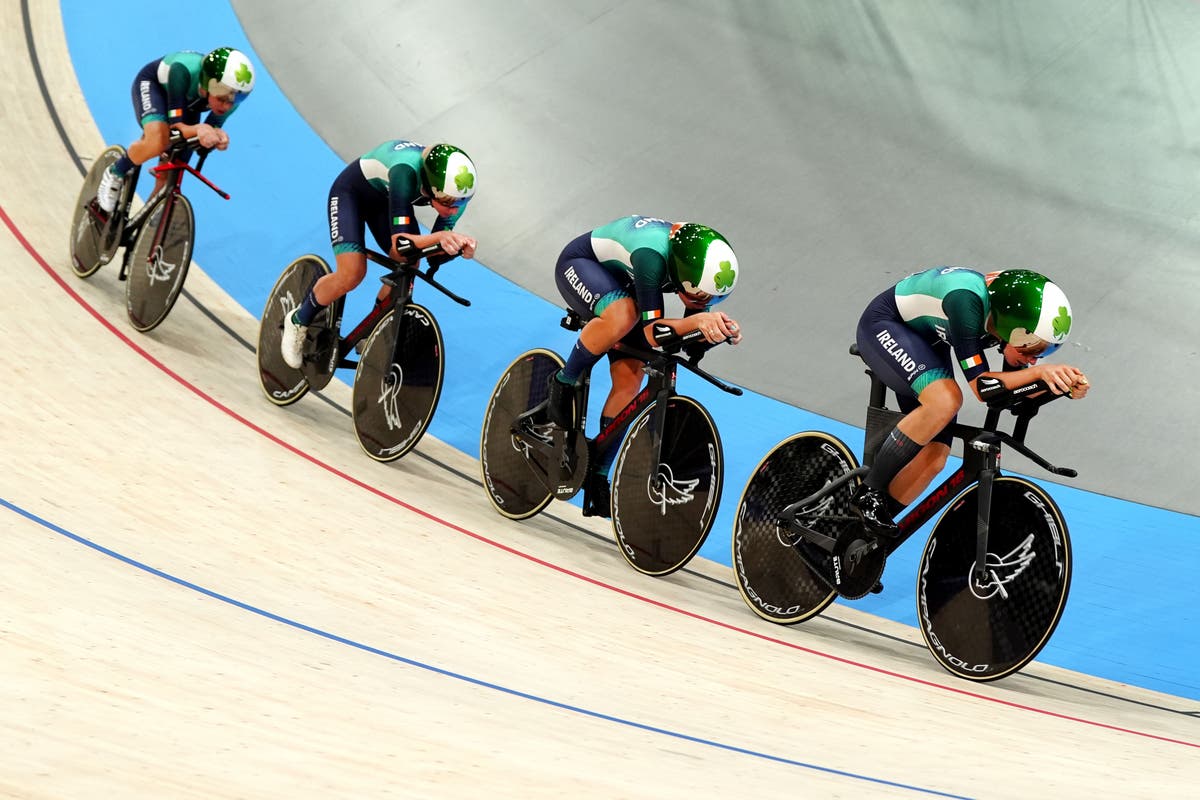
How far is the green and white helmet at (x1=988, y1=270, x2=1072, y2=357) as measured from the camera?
361 centimetres

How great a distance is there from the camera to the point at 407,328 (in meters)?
5.05

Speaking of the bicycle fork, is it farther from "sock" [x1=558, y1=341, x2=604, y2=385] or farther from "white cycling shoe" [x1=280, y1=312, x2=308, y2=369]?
"white cycling shoe" [x1=280, y1=312, x2=308, y2=369]

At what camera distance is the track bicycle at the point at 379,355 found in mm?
5012

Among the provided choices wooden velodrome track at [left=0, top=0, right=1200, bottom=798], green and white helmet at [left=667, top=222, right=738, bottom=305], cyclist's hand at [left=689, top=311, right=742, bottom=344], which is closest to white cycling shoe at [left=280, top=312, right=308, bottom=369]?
wooden velodrome track at [left=0, top=0, right=1200, bottom=798]

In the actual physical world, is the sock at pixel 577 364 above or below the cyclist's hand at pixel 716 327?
below

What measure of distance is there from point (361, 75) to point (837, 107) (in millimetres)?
3010

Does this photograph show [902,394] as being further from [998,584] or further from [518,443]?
[518,443]

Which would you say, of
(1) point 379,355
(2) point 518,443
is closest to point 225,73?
(1) point 379,355

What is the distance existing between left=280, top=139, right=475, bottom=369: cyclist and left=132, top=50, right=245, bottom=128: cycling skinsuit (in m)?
1.04

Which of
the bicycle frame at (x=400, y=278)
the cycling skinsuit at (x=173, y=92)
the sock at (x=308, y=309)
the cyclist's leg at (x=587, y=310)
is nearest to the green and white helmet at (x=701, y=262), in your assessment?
the cyclist's leg at (x=587, y=310)

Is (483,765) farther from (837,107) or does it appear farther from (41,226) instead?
(837,107)

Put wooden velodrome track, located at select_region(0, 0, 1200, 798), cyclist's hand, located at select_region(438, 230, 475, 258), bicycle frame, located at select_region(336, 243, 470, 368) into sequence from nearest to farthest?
wooden velodrome track, located at select_region(0, 0, 1200, 798)
cyclist's hand, located at select_region(438, 230, 475, 258)
bicycle frame, located at select_region(336, 243, 470, 368)

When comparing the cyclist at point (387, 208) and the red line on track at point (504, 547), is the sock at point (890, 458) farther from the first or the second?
the cyclist at point (387, 208)

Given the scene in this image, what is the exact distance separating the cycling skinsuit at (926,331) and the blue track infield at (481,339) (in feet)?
4.27
